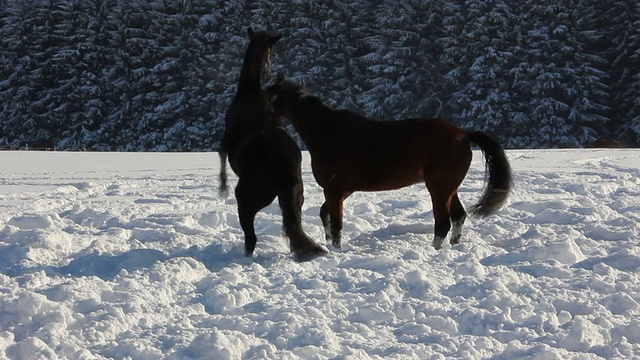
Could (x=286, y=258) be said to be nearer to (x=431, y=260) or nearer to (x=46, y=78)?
(x=431, y=260)

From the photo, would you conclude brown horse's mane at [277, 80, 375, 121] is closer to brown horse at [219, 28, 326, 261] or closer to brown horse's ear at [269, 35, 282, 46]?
brown horse's ear at [269, 35, 282, 46]

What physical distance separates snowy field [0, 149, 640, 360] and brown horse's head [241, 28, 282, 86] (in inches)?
54.2

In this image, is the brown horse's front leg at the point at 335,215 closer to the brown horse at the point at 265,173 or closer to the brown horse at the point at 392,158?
the brown horse at the point at 392,158

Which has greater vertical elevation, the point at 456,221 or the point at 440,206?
the point at 440,206

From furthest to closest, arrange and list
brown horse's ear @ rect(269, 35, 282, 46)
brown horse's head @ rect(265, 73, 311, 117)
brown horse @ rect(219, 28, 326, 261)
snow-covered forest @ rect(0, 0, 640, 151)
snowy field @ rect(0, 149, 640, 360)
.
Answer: snow-covered forest @ rect(0, 0, 640, 151) < brown horse's head @ rect(265, 73, 311, 117) < brown horse's ear @ rect(269, 35, 282, 46) < brown horse @ rect(219, 28, 326, 261) < snowy field @ rect(0, 149, 640, 360)

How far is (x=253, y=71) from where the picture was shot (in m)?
6.17

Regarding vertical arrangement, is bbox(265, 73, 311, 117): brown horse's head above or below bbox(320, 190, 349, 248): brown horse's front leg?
above

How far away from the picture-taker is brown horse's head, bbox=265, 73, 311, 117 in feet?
21.6

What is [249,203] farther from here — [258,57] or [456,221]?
[456,221]

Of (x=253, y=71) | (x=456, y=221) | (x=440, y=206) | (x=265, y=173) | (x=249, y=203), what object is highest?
(x=253, y=71)

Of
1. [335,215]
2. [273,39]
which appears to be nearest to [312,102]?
[273,39]

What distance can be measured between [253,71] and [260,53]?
0.60 ft

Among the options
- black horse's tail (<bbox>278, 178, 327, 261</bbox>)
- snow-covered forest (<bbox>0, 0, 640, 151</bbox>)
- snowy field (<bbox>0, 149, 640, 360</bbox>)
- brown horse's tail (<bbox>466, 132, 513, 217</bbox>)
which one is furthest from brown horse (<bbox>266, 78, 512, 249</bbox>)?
snow-covered forest (<bbox>0, 0, 640, 151</bbox>)

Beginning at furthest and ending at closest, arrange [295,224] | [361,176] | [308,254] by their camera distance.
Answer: [361,176] → [295,224] → [308,254]
